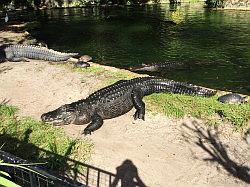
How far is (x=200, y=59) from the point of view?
17688 mm

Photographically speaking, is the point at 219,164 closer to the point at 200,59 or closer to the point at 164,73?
the point at 164,73

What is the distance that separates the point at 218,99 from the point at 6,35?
15.2 metres

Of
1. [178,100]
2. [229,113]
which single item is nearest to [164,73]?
[178,100]

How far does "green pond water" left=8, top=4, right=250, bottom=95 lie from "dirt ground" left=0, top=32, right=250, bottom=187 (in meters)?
5.16

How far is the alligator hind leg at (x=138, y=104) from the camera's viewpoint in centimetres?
972

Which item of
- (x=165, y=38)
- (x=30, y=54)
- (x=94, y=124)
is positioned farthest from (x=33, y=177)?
(x=165, y=38)

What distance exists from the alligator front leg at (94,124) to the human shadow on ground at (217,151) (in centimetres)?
213

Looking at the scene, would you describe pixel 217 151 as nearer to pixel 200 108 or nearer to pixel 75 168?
pixel 200 108

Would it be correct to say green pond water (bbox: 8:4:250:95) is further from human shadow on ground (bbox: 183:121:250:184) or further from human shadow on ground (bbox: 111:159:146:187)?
human shadow on ground (bbox: 111:159:146:187)

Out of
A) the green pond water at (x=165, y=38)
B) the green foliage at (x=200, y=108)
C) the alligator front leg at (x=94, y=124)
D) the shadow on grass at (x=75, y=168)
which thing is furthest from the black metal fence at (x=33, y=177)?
the green pond water at (x=165, y=38)

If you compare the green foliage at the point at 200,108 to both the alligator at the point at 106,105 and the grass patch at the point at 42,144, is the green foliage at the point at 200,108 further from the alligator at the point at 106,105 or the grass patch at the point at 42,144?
the grass patch at the point at 42,144

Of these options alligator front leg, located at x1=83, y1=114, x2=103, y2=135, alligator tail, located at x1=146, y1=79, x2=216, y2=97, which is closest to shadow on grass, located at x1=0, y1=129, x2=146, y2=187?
alligator front leg, located at x1=83, y1=114, x2=103, y2=135

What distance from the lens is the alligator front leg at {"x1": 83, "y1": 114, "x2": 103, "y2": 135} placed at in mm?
9047

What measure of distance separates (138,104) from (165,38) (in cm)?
1347
